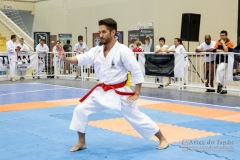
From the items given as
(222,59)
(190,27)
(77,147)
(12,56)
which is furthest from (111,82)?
(12,56)

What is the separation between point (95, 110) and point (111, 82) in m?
0.42

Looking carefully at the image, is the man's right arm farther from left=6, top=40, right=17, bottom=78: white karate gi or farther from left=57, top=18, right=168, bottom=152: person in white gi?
left=6, top=40, right=17, bottom=78: white karate gi

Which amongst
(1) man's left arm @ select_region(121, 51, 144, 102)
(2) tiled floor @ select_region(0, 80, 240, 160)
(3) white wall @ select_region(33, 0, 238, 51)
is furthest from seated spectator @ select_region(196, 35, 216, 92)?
(1) man's left arm @ select_region(121, 51, 144, 102)

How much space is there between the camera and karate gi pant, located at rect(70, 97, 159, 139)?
4.55 meters

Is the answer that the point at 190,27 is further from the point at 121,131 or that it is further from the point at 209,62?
the point at 121,131

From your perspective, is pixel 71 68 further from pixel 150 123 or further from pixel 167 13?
pixel 150 123

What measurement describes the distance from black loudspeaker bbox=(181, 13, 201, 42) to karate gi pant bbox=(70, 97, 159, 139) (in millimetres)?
9793

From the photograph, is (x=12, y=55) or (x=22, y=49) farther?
(x=22, y=49)

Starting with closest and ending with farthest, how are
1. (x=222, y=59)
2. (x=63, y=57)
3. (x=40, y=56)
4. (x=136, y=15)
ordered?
(x=63, y=57), (x=222, y=59), (x=40, y=56), (x=136, y=15)

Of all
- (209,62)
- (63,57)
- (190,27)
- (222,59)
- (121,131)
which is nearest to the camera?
(63,57)

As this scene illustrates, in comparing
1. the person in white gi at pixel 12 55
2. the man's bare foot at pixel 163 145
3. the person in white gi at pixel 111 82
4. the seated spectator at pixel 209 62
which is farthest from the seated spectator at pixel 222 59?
the person in white gi at pixel 12 55

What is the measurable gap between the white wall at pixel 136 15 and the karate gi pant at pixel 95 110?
410 inches

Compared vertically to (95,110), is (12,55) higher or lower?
higher

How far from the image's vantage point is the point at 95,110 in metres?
4.63
